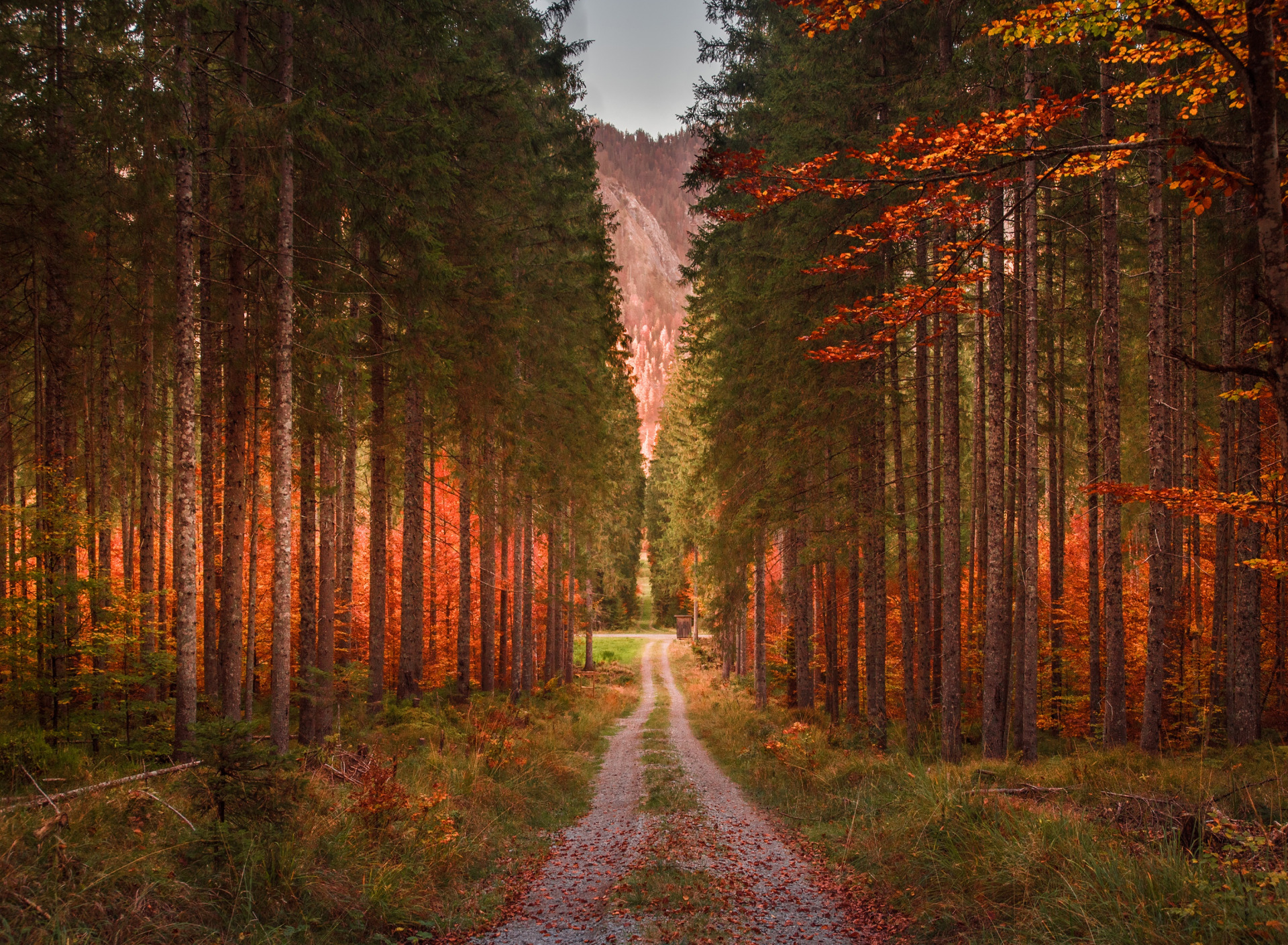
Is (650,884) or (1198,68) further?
(650,884)

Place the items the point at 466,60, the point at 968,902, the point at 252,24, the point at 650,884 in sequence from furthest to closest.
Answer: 1. the point at 466,60
2. the point at 252,24
3. the point at 650,884
4. the point at 968,902

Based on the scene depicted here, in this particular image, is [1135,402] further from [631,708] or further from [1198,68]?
[631,708]

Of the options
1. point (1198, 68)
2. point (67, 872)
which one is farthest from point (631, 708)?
point (1198, 68)

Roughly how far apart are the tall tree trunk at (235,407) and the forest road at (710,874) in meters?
5.31

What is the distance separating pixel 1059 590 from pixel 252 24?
20651mm

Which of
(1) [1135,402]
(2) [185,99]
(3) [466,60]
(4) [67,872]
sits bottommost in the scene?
(4) [67,872]

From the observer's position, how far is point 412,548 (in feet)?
46.8

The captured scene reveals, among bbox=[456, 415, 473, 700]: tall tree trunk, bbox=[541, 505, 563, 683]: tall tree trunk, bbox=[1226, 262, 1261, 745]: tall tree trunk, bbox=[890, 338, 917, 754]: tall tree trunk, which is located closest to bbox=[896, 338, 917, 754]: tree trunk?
bbox=[890, 338, 917, 754]: tall tree trunk

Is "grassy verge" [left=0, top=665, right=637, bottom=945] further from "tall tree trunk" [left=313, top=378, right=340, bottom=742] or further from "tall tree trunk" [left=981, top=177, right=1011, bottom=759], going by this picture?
"tall tree trunk" [left=981, top=177, right=1011, bottom=759]

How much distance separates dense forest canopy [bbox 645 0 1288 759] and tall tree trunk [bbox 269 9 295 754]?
638 cm

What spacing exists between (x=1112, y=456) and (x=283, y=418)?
40.6 feet

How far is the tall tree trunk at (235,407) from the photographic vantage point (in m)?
A: 9.26

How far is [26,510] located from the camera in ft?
28.4

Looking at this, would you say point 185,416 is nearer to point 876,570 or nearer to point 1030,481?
point 876,570
